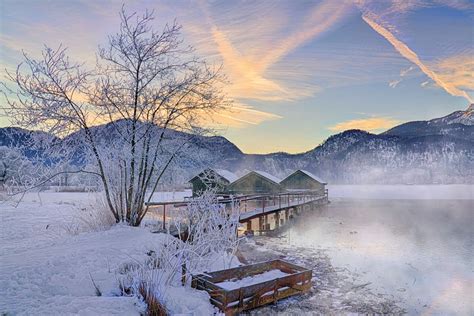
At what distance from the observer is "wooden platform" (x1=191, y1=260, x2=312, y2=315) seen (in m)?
7.19

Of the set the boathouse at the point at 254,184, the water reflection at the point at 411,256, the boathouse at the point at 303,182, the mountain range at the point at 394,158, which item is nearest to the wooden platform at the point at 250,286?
the water reflection at the point at 411,256

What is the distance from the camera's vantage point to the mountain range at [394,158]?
112562 mm

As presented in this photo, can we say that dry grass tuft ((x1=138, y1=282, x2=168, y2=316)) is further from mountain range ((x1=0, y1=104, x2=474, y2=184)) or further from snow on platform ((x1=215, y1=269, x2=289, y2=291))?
mountain range ((x1=0, y1=104, x2=474, y2=184))

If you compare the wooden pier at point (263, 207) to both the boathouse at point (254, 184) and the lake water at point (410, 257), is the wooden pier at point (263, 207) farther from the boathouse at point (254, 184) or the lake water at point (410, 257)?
the lake water at point (410, 257)

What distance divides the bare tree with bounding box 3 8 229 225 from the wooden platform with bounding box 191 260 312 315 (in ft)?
14.6

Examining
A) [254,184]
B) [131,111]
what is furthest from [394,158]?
[131,111]

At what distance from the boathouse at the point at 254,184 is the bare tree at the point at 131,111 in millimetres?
25709

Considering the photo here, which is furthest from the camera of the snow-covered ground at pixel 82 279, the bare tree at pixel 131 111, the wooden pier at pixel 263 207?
the wooden pier at pixel 263 207

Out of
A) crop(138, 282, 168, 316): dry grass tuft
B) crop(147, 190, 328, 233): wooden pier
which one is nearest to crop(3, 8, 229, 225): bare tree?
crop(147, 190, 328, 233): wooden pier

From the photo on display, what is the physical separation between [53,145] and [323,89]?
42.3 feet

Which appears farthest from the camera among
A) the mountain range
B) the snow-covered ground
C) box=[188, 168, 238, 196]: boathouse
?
the mountain range

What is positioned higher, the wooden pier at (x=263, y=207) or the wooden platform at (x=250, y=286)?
the wooden pier at (x=263, y=207)

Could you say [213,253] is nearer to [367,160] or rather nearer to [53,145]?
[53,145]

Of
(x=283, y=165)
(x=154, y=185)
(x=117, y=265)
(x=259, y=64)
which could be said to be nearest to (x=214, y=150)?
(x=154, y=185)
